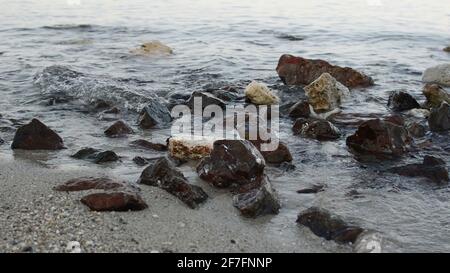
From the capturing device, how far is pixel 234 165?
4473 millimetres

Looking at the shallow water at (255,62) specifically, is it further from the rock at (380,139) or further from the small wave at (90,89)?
the rock at (380,139)

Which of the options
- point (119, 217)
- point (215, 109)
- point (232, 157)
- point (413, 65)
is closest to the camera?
point (119, 217)

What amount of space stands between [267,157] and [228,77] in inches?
171

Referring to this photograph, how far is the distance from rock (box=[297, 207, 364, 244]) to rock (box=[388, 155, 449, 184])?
141cm

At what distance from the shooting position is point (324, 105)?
7258 millimetres

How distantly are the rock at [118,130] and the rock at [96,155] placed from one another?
0.71 meters

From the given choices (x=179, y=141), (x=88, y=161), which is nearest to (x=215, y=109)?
(x=179, y=141)

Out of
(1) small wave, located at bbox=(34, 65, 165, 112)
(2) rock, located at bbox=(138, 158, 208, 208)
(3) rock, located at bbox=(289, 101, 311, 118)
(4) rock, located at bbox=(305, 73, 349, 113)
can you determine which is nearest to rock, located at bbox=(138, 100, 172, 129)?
(1) small wave, located at bbox=(34, 65, 165, 112)

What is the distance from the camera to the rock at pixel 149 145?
5527mm

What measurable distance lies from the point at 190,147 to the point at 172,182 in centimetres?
89

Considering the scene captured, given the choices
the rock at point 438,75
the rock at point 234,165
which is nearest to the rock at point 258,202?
the rock at point 234,165

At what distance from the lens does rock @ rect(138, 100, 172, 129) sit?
20.8 feet

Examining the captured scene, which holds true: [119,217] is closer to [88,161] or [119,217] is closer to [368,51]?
[88,161]

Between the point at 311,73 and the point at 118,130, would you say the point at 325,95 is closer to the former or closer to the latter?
the point at 311,73
